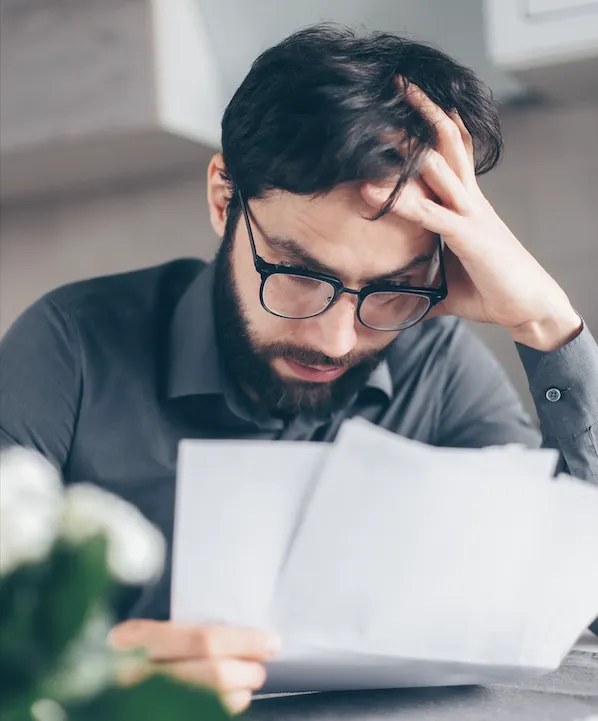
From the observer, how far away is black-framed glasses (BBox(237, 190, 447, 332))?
94 cm

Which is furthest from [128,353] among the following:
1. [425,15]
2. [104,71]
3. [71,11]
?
[425,15]

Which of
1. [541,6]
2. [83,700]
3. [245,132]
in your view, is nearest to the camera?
[83,700]

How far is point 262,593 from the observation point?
62 cm

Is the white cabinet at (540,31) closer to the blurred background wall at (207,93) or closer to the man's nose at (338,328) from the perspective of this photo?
the blurred background wall at (207,93)

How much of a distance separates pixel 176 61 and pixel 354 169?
27.5 inches

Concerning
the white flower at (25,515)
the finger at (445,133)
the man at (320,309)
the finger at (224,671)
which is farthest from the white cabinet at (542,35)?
the white flower at (25,515)

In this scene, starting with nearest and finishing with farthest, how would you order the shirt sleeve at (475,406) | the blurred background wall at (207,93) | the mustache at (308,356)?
the mustache at (308,356)
the shirt sleeve at (475,406)
the blurred background wall at (207,93)

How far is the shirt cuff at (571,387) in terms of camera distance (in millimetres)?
1012

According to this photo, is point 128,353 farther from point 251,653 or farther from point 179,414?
point 251,653

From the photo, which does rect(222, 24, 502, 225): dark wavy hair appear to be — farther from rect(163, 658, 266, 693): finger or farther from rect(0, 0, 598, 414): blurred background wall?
rect(163, 658, 266, 693): finger

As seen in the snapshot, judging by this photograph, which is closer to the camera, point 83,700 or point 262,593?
point 83,700

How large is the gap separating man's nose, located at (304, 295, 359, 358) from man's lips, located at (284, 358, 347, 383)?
0.22 ft

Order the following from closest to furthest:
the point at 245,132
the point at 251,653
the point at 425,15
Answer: the point at 251,653
the point at 245,132
the point at 425,15

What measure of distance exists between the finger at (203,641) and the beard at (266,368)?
0.44 meters
